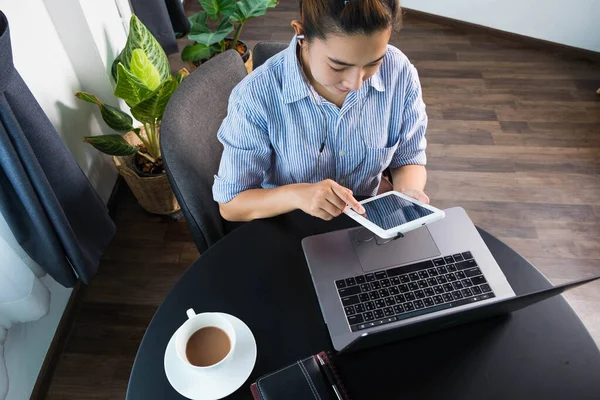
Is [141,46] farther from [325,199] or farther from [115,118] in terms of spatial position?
[325,199]

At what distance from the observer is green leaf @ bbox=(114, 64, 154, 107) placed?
55.9 inches

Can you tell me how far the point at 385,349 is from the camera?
2.67 ft

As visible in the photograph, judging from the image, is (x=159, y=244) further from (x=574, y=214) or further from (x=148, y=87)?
(x=574, y=214)

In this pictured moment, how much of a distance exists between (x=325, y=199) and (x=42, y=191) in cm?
77

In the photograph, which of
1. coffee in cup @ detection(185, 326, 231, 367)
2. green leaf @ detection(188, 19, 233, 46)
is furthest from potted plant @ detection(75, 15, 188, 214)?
coffee in cup @ detection(185, 326, 231, 367)

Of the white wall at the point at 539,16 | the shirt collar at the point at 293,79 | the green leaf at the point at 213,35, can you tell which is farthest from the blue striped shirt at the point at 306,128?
the white wall at the point at 539,16

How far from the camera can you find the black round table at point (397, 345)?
0.77 m

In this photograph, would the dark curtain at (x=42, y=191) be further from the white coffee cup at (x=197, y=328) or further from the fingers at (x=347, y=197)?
the fingers at (x=347, y=197)

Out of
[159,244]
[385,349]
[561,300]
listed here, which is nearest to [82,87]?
[159,244]

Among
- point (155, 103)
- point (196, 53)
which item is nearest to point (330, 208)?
point (155, 103)

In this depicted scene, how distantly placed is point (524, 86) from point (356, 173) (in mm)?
2037

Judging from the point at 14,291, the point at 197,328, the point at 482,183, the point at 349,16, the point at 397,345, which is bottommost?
the point at 482,183

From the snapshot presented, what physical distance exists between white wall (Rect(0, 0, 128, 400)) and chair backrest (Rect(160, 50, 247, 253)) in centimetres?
65

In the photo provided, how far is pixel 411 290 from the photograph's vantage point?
2.88 feet
